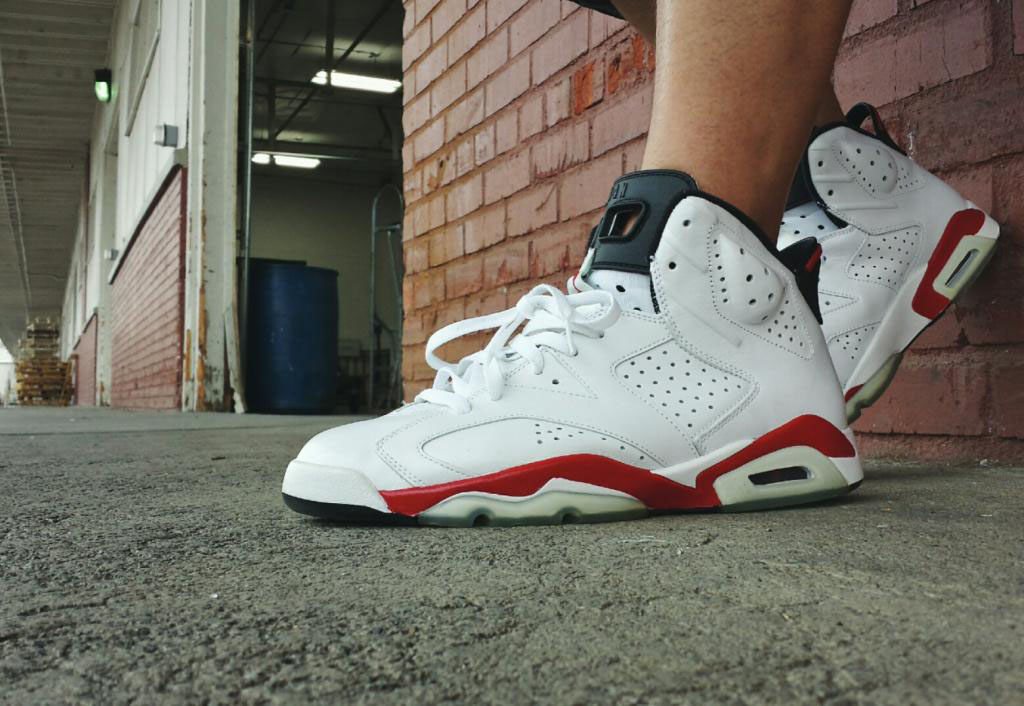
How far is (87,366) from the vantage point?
13.2 m

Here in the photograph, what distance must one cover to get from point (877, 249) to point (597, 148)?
0.77 meters

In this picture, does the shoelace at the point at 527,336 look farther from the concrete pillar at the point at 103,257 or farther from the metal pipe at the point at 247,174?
the concrete pillar at the point at 103,257

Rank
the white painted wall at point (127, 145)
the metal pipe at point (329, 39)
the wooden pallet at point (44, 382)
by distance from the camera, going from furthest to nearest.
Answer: the wooden pallet at point (44, 382) → the metal pipe at point (329, 39) → the white painted wall at point (127, 145)

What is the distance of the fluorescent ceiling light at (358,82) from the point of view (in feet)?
34.9

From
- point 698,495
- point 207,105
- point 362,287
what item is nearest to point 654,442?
A: point 698,495

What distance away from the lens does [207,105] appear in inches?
181

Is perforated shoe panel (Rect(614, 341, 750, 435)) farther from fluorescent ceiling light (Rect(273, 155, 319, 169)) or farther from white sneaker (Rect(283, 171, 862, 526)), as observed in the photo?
fluorescent ceiling light (Rect(273, 155, 319, 169))

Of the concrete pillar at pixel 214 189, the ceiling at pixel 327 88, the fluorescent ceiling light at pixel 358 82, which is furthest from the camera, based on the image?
the fluorescent ceiling light at pixel 358 82

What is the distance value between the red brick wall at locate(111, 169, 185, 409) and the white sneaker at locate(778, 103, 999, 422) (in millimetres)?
4938

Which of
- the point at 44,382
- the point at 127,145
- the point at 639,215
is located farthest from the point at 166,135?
the point at 44,382

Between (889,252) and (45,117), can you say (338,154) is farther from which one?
(889,252)

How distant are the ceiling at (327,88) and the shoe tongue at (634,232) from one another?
835cm

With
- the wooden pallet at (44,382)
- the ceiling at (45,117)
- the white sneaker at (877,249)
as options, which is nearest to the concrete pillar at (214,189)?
the white sneaker at (877,249)

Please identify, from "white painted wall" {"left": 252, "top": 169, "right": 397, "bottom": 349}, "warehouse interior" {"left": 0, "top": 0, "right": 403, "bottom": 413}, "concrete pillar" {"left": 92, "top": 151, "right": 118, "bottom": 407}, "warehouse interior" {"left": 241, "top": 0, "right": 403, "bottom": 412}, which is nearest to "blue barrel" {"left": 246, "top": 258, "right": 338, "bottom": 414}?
"warehouse interior" {"left": 0, "top": 0, "right": 403, "bottom": 413}
